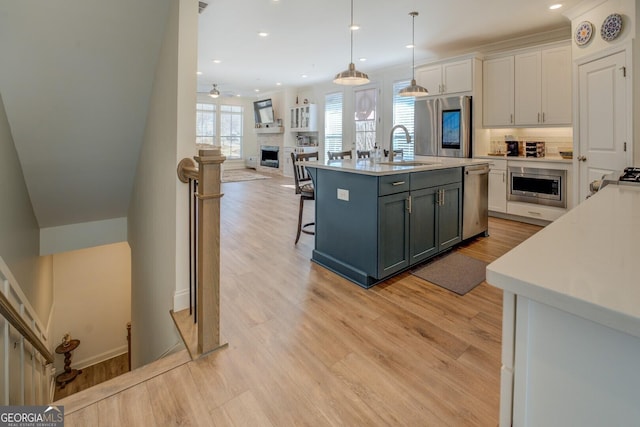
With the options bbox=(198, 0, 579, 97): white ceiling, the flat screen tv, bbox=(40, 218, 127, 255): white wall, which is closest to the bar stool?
bbox=(198, 0, 579, 97): white ceiling

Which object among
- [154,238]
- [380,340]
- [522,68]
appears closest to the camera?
[380,340]

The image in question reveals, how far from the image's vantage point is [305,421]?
1456mm

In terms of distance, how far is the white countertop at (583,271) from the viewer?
538mm

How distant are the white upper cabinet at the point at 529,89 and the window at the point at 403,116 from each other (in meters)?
1.63

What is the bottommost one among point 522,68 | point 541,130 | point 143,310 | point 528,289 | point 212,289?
point 143,310

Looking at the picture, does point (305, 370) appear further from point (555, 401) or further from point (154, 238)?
point (154, 238)

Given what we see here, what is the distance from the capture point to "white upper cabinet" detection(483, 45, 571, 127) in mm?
4480

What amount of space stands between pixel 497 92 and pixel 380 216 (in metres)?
3.76

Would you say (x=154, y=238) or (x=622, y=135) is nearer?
(x=154, y=238)

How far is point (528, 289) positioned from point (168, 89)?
2383mm

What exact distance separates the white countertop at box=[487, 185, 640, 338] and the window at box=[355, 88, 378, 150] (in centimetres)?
683

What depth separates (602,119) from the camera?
3.62 metres

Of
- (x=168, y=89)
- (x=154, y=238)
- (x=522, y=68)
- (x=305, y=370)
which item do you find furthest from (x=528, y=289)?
(x=522, y=68)
